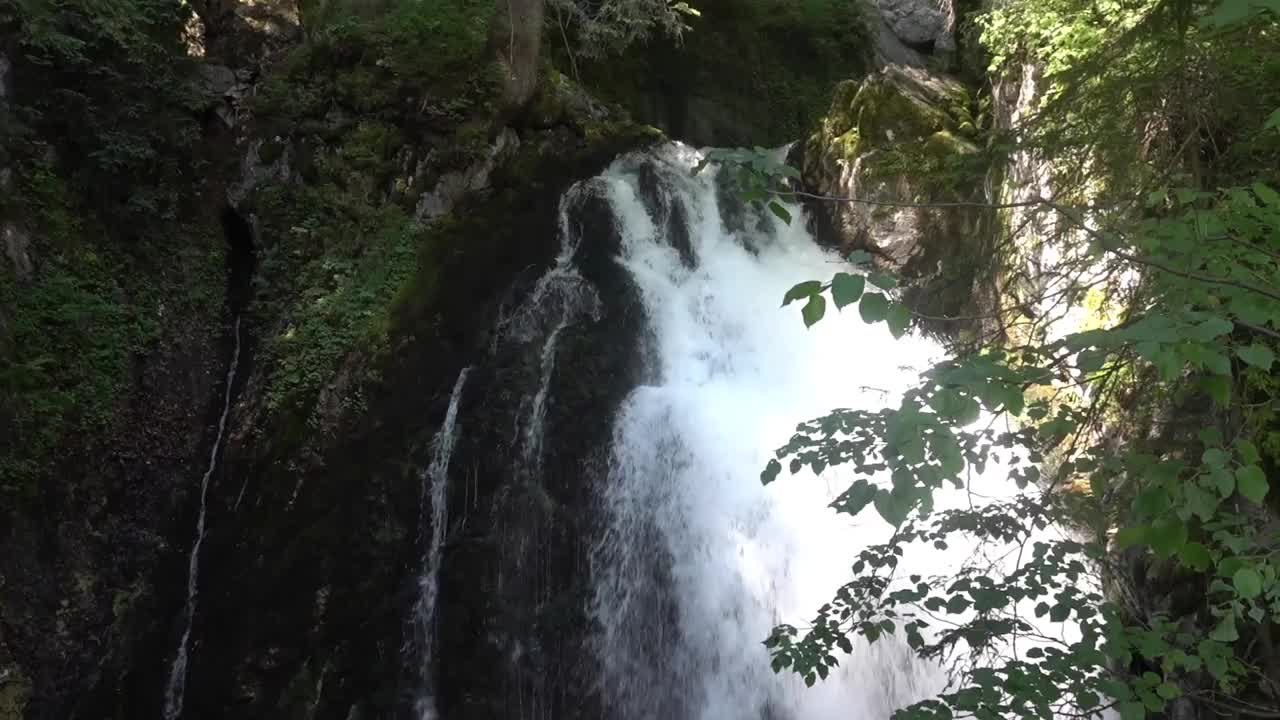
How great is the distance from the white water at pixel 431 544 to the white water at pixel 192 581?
6.93 feet

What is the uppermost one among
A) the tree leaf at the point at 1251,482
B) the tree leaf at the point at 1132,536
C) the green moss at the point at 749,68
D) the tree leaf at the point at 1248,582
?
the green moss at the point at 749,68

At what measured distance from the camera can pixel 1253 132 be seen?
3715 mm

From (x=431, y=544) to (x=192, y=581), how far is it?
2354 millimetres

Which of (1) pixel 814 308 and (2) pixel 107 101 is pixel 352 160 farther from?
(1) pixel 814 308

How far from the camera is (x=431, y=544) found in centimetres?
662

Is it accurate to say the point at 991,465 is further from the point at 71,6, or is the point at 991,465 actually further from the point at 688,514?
the point at 71,6

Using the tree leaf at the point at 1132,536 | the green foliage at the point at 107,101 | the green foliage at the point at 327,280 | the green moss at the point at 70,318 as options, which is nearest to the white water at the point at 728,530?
the green foliage at the point at 327,280

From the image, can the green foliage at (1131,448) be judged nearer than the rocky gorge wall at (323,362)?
Yes

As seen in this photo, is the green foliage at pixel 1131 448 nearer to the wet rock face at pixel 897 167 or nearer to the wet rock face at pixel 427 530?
the wet rock face at pixel 427 530

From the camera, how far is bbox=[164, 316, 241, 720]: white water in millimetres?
6457

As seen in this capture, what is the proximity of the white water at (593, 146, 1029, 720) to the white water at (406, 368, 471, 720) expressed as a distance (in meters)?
1.45

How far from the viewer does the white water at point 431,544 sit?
6160 mm

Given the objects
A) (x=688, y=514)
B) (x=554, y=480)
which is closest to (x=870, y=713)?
(x=688, y=514)

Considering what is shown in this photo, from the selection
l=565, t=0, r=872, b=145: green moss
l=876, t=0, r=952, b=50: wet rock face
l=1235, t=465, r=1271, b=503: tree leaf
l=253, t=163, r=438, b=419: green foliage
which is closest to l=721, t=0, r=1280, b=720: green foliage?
l=1235, t=465, r=1271, b=503: tree leaf
